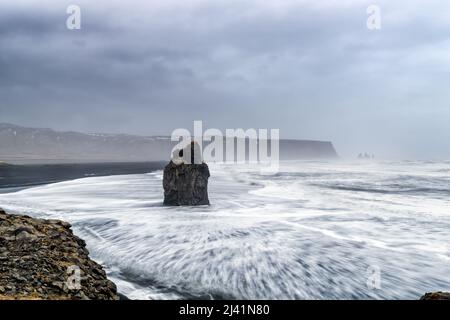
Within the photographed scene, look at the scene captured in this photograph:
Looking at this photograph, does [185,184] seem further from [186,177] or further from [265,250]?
[265,250]

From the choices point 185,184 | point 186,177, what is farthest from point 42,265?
point 185,184

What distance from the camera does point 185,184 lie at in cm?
2070

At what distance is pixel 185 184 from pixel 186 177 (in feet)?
3.47

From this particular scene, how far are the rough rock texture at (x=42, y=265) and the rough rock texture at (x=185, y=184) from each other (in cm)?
1323

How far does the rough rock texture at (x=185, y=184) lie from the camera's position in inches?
779

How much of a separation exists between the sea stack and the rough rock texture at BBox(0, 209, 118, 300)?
43.5 feet

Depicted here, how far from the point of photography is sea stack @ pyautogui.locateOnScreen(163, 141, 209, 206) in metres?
19.8
